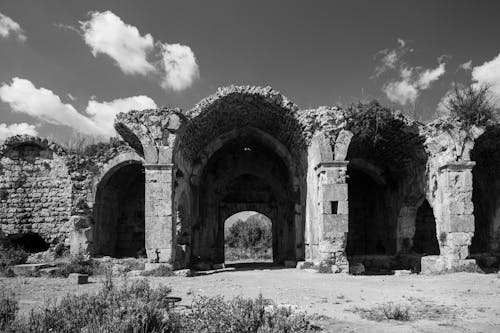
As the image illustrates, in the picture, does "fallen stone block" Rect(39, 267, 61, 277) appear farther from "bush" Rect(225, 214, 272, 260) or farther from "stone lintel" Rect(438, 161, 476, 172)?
"bush" Rect(225, 214, 272, 260)

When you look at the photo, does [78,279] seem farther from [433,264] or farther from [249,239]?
[249,239]

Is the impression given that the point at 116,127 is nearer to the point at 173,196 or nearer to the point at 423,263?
the point at 173,196

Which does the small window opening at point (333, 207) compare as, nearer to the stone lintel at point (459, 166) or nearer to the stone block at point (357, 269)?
the stone block at point (357, 269)

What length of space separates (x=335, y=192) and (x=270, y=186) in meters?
5.94

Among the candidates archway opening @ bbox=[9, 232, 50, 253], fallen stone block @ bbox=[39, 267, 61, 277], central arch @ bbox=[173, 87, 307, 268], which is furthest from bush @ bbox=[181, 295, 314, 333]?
archway opening @ bbox=[9, 232, 50, 253]

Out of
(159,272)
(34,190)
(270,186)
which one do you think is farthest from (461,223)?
(34,190)

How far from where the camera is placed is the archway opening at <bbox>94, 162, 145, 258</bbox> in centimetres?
1407

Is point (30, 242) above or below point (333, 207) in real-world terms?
below

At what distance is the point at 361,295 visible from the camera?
6.92 m

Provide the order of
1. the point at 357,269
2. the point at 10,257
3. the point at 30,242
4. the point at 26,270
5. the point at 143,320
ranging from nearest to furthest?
the point at 143,320, the point at 26,270, the point at 357,269, the point at 10,257, the point at 30,242

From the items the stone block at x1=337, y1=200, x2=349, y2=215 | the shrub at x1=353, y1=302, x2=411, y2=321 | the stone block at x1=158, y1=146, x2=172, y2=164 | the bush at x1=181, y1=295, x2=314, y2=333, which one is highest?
A: the stone block at x1=158, y1=146, x2=172, y2=164

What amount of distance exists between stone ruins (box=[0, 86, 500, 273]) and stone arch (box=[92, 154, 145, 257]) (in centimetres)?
5

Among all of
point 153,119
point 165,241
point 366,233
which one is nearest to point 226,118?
point 153,119

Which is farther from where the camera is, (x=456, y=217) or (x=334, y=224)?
(x=456, y=217)
